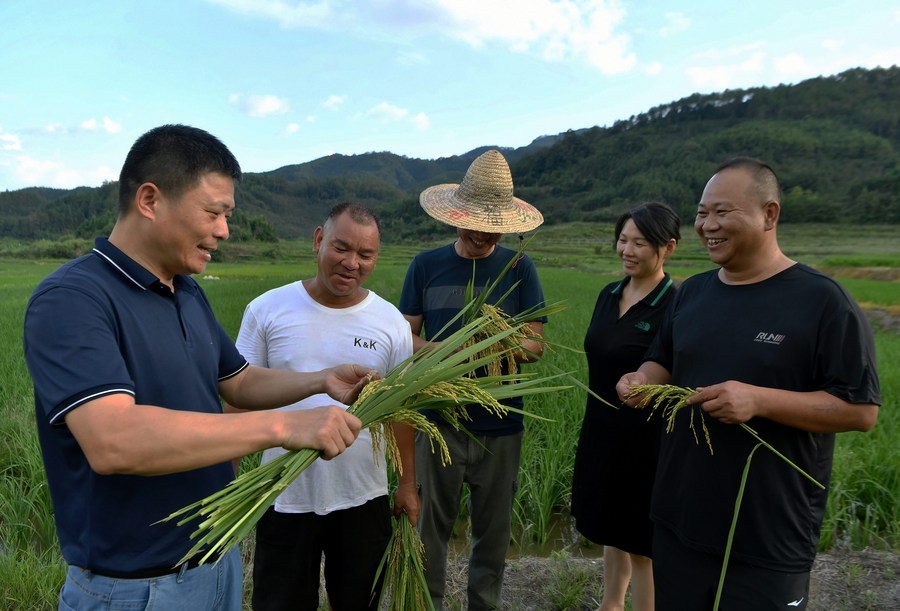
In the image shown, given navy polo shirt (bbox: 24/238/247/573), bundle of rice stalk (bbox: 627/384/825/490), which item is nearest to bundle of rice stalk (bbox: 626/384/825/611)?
bundle of rice stalk (bbox: 627/384/825/490)

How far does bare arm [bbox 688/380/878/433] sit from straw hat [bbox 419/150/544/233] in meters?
1.30

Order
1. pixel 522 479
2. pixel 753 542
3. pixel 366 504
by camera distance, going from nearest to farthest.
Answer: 1. pixel 753 542
2. pixel 366 504
3. pixel 522 479

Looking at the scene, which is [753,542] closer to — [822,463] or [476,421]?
[822,463]

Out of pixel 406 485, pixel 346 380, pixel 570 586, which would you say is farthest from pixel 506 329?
pixel 570 586

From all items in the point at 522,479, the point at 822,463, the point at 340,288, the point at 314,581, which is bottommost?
the point at 522,479

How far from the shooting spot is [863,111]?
87.6 meters

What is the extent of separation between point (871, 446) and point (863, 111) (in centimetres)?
10860

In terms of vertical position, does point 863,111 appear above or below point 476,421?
above

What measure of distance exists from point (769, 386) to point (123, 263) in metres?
1.91

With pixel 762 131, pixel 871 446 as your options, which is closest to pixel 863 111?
pixel 762 131

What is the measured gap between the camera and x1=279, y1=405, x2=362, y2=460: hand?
130 centimetres

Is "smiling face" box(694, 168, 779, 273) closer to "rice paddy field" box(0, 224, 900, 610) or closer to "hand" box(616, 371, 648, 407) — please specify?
"hand" box(616, 371, 648, 407)

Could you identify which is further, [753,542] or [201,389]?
[753,542]

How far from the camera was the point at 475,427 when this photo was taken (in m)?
2.68
